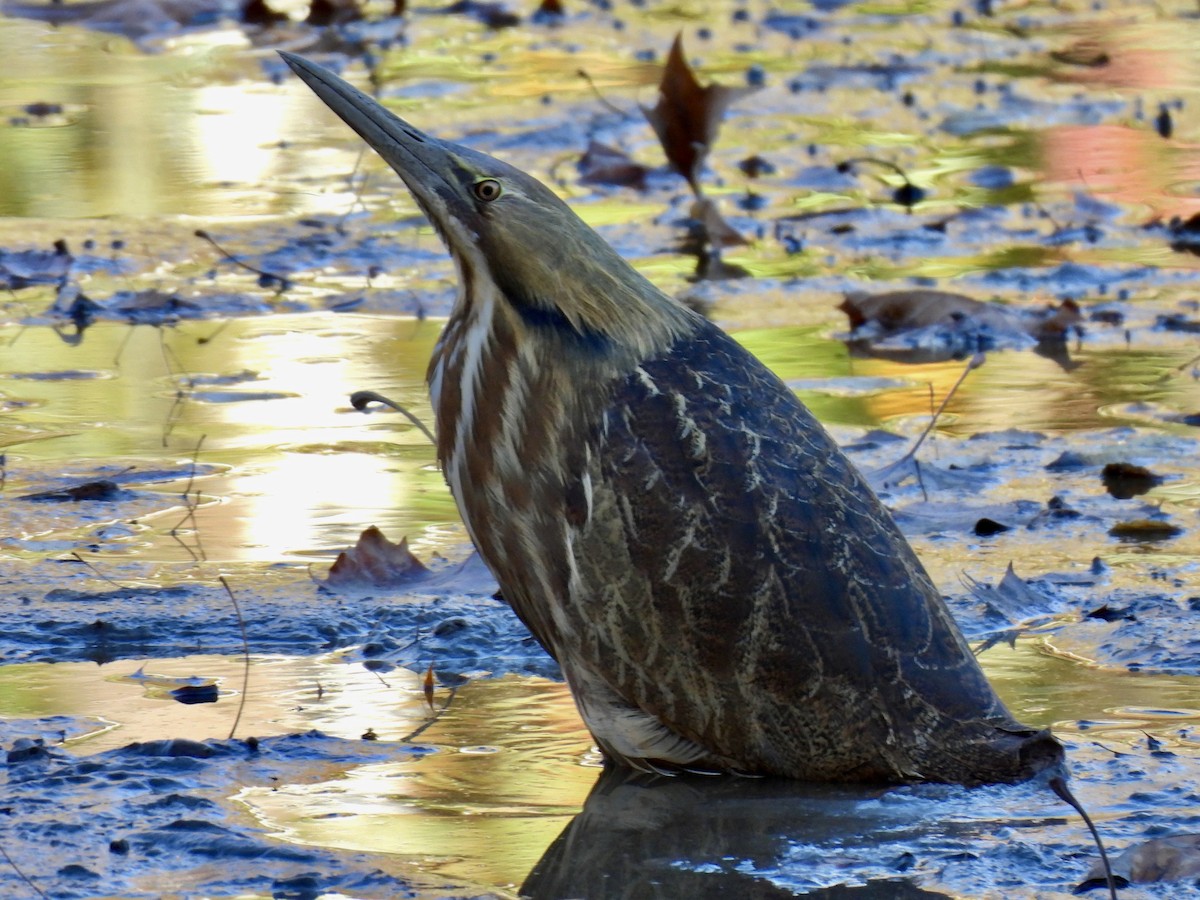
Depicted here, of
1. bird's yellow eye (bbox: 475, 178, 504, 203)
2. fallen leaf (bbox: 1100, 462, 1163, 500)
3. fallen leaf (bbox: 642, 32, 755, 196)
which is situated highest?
bird's yellow eye (bbox: 475, 178, 504, 203)

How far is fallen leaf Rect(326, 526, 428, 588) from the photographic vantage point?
5043 millimetres

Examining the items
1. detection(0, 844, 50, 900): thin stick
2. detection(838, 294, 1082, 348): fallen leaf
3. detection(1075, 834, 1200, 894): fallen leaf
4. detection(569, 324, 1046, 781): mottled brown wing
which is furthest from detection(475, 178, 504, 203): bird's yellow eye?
detection(838, 294, 1082, 348): fallen leaf

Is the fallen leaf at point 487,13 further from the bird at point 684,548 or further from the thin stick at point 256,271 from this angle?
the bird at point 684,548

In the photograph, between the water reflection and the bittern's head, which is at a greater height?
the bittern's head

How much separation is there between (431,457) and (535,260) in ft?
6.95

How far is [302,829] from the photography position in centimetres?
371

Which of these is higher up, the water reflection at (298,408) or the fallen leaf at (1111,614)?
the fallen leaf at (1111,614)

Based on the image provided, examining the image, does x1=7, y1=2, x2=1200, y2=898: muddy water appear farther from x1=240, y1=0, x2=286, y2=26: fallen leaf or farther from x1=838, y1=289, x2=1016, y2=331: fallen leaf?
x1=240, y1=0, x2=286, y2=26: fallen leaf

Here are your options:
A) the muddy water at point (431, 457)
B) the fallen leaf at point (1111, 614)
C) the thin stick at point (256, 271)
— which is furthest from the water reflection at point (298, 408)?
the fallen leaf at point (1111, 614)

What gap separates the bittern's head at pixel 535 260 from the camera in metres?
4.00

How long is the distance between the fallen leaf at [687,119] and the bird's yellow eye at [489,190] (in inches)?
195

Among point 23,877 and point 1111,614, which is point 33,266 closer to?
point 1111,614

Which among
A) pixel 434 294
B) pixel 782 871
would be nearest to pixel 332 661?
pixel 782 871

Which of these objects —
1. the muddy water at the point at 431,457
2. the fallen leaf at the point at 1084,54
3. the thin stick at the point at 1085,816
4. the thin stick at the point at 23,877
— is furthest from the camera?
the fallen leaf at the point at 1084,54
